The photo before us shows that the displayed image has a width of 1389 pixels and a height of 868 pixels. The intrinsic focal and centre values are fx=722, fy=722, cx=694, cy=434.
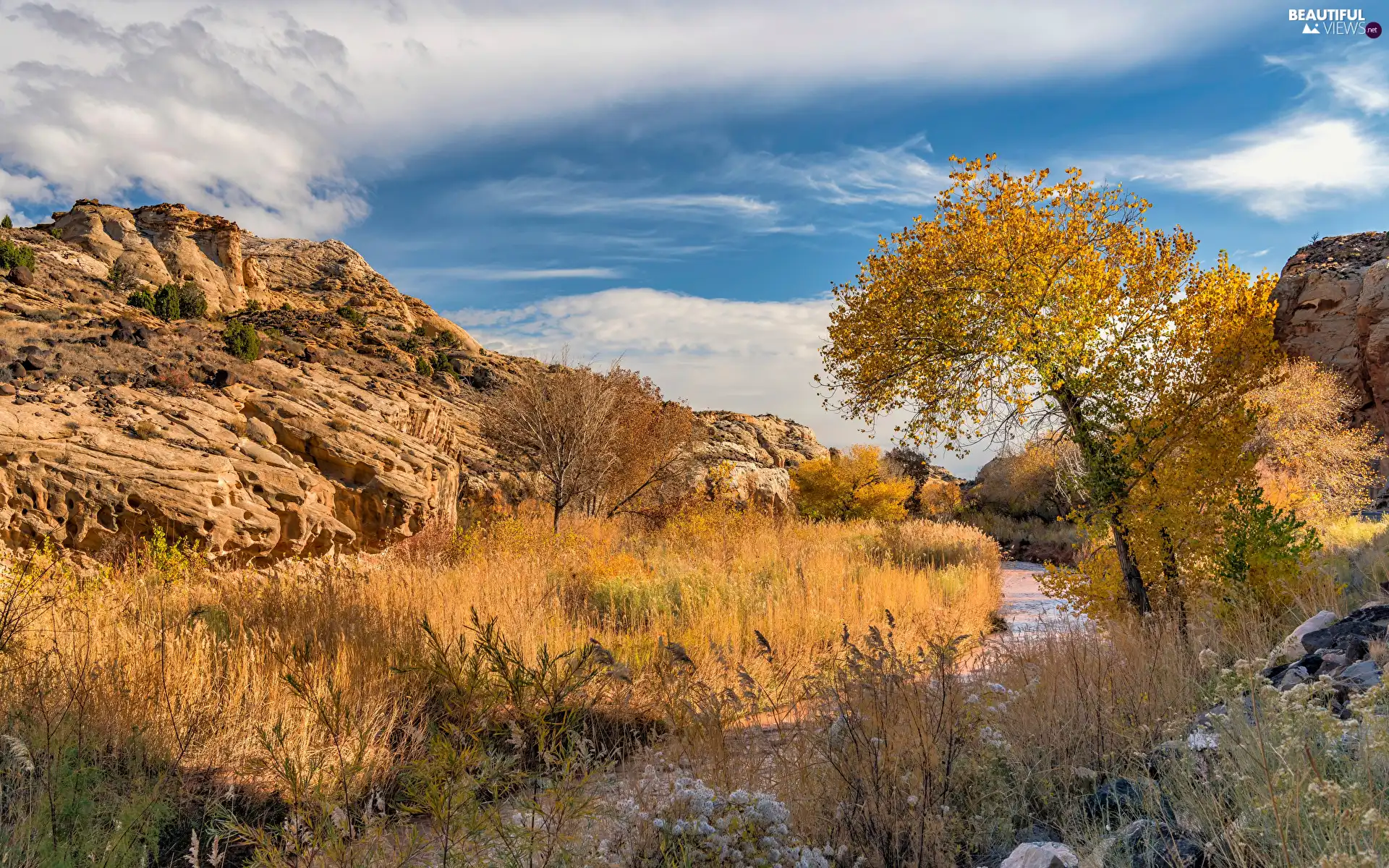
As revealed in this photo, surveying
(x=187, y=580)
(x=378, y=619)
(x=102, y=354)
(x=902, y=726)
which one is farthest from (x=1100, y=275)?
(x=102, y=354)

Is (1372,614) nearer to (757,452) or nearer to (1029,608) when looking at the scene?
(1029,608)

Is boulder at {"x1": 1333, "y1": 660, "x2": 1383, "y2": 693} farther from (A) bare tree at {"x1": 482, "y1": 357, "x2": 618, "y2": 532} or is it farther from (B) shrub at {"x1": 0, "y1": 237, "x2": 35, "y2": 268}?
(B) shrub at {"x1": 0, "y1": 237, "x2": 35, "y2": 268}

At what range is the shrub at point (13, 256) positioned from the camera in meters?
20.9

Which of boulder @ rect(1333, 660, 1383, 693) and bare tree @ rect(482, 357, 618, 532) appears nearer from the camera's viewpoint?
Answer: boulder @ rect(1333, 660, 1383, 693)

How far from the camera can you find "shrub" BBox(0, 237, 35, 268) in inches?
824

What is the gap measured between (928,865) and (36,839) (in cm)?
381

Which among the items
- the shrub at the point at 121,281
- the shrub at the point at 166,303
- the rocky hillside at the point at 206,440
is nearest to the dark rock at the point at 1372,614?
the rocky hillside at the point at 206,440

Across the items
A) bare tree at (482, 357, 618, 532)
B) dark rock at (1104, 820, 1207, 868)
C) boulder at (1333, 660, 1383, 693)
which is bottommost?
dark rock at (1104, 820, 1207, 868)

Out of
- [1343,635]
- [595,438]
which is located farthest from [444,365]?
[1343,635]

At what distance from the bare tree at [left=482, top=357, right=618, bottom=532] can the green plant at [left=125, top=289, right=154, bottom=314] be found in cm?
1545

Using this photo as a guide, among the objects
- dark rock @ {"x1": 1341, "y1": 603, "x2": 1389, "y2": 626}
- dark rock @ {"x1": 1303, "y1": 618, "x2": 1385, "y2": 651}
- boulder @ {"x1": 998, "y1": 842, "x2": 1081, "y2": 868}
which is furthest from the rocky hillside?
dark rock @ {"x1": 1341, "y1": 603, "x2": 1389, "y2": 626}

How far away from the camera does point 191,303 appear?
28406 millimetres

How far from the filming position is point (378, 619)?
675 centimetres

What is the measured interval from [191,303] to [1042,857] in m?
34.0
